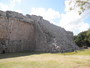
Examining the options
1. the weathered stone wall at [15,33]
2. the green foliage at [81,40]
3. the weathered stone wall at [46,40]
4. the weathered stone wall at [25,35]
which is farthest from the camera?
the green foliage at [81,40]

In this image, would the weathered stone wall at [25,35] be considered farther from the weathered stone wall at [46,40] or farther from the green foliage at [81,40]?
the green foliage at [81,40]

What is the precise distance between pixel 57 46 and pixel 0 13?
7.81 meters

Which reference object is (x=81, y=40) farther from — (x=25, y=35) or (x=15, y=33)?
(x=15, y=33)

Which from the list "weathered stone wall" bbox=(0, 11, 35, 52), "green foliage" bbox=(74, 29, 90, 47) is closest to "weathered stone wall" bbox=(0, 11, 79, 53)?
"weathered stone wall" bbox=(0, 11, 35, 52)

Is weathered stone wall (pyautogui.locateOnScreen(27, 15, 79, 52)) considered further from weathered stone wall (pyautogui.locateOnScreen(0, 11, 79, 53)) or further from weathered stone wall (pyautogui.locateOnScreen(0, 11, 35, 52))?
weathered stone wall (pyautogui.locateOnScreen(0, 11, 35, 52))

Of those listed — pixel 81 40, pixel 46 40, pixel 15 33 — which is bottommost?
pixel 46 40

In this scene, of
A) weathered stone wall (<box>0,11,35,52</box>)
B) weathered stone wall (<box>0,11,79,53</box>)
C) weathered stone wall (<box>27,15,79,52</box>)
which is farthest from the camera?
weathered stone wall (<box>27,15,79,52</box>)

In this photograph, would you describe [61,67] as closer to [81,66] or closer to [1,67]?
[81,66]

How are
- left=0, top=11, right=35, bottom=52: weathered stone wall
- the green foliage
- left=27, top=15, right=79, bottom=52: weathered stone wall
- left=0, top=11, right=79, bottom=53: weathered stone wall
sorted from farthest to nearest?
the green foliage < left=27, top=15, right=79, bottom=52: weathered stone wall < left=0, top=11, right=79, bottom=53: weathered stone wall < left=0, top=11, right=35, bottom=52: weathered stone wall

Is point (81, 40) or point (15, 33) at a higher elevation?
point (15, 33)

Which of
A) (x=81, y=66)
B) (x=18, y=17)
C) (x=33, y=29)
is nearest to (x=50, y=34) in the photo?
(x=33, y=29)

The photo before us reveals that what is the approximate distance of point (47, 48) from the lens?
18.2 meters

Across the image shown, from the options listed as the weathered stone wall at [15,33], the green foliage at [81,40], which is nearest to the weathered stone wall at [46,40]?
the weathered stone wall at [15,33]

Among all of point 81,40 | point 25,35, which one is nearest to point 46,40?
point 25,35
